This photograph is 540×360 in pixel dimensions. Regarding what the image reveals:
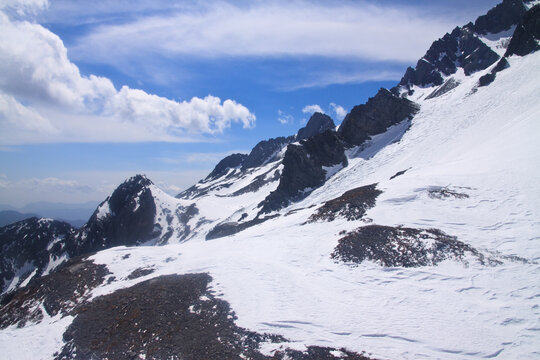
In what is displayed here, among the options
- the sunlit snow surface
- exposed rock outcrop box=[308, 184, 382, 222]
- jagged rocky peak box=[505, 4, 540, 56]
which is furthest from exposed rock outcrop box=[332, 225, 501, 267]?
jagged rocky peak box=[505, 4, 540, 56]

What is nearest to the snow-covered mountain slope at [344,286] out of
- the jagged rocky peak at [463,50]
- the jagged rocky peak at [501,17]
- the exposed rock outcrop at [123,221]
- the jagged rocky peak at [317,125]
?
the exposed rock outcrop at [123,221]

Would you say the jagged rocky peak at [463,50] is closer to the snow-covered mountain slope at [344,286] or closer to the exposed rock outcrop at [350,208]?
the snow-covered mountain slope at [344,286]

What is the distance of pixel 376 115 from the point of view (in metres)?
79.8

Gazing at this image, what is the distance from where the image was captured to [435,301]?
499 inches

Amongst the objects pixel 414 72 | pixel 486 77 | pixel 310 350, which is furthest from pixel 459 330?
pixel 414 72

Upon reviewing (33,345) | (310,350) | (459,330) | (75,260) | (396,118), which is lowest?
(459,330)

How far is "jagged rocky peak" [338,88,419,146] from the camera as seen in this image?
75.9 metres

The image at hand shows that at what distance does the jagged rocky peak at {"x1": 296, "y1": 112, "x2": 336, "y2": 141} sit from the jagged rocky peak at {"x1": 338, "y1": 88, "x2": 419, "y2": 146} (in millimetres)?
74917

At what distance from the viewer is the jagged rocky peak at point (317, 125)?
16238 cm

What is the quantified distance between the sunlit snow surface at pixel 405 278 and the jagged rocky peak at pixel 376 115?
143ft

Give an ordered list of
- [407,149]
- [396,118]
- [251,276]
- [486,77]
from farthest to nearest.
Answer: [396,118] → [486,77] → [407,149] → [251,276]

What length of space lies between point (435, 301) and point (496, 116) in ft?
148

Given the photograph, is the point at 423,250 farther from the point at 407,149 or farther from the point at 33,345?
the point at 407,149

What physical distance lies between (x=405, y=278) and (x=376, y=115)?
72362 mm
